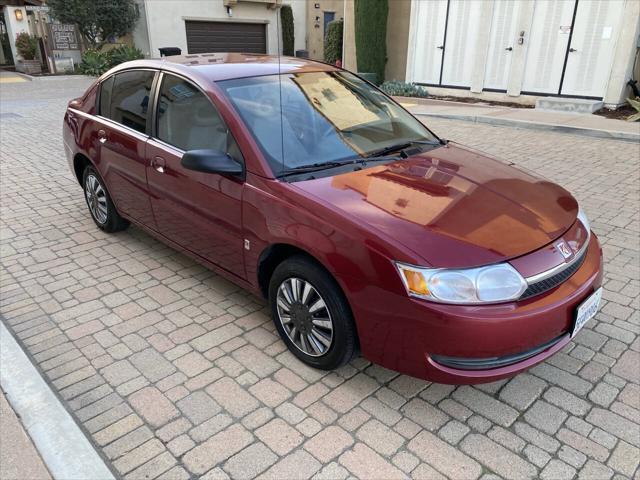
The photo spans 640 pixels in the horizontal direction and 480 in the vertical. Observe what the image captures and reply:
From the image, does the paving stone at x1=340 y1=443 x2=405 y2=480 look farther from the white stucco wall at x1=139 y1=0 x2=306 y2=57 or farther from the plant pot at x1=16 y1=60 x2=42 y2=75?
the plant pot at x1=16 y1=60 x2=42 y2=75

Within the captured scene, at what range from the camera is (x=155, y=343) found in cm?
328

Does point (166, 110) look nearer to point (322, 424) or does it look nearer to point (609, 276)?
point (322, 424)

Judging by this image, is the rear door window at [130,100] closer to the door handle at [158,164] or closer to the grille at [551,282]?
the door handle at [158,164]

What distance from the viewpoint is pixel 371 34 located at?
15.5 m

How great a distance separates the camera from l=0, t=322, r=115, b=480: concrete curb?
7.63 ft

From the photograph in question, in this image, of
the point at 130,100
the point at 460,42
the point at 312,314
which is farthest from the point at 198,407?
the point at 460,42

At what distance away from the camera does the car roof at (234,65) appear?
3.51m

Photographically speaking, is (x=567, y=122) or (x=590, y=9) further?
(x=590, y=9)

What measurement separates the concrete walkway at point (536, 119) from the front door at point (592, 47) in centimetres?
101

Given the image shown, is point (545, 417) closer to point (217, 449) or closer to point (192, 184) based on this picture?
point (217, 449)

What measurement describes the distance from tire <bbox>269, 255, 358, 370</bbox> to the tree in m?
20.5

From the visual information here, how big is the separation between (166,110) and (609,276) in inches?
147

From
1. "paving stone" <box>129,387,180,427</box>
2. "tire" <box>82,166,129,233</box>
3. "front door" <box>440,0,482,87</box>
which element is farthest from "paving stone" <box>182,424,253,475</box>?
"front door" <box>440,0,482,87</box>

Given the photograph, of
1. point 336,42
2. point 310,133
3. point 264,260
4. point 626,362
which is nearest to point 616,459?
point 626,362
